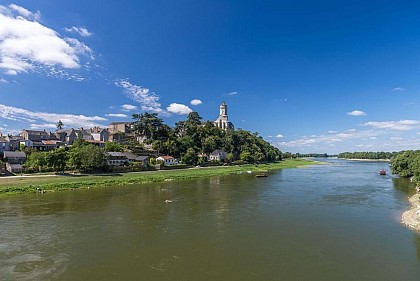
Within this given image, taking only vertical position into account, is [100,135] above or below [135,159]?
above

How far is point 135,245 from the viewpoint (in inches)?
705

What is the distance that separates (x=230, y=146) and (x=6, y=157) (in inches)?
2930

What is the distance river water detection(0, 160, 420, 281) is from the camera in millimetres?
14141

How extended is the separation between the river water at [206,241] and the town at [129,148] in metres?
23.0

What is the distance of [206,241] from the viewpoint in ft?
61.1

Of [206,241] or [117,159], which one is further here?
[117,159]

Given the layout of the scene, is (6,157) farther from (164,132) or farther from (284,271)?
(284,271)

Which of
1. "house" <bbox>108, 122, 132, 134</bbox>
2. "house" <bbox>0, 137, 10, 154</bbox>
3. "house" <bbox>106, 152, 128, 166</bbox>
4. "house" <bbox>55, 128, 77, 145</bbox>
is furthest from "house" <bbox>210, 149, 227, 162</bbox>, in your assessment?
"house" <bbox>0, 137, 10, 154</bbox>

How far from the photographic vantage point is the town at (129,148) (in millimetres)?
53188

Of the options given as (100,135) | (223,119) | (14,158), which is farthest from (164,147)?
(223,119)

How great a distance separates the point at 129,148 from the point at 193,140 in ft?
84.7

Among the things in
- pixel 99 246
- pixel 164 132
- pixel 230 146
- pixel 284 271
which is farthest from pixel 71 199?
pixel 230 146

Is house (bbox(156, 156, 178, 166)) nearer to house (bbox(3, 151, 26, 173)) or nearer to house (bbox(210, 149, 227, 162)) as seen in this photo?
house (bbox(210, 149, 227, 162))

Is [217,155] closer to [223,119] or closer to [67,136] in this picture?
[67,136]
